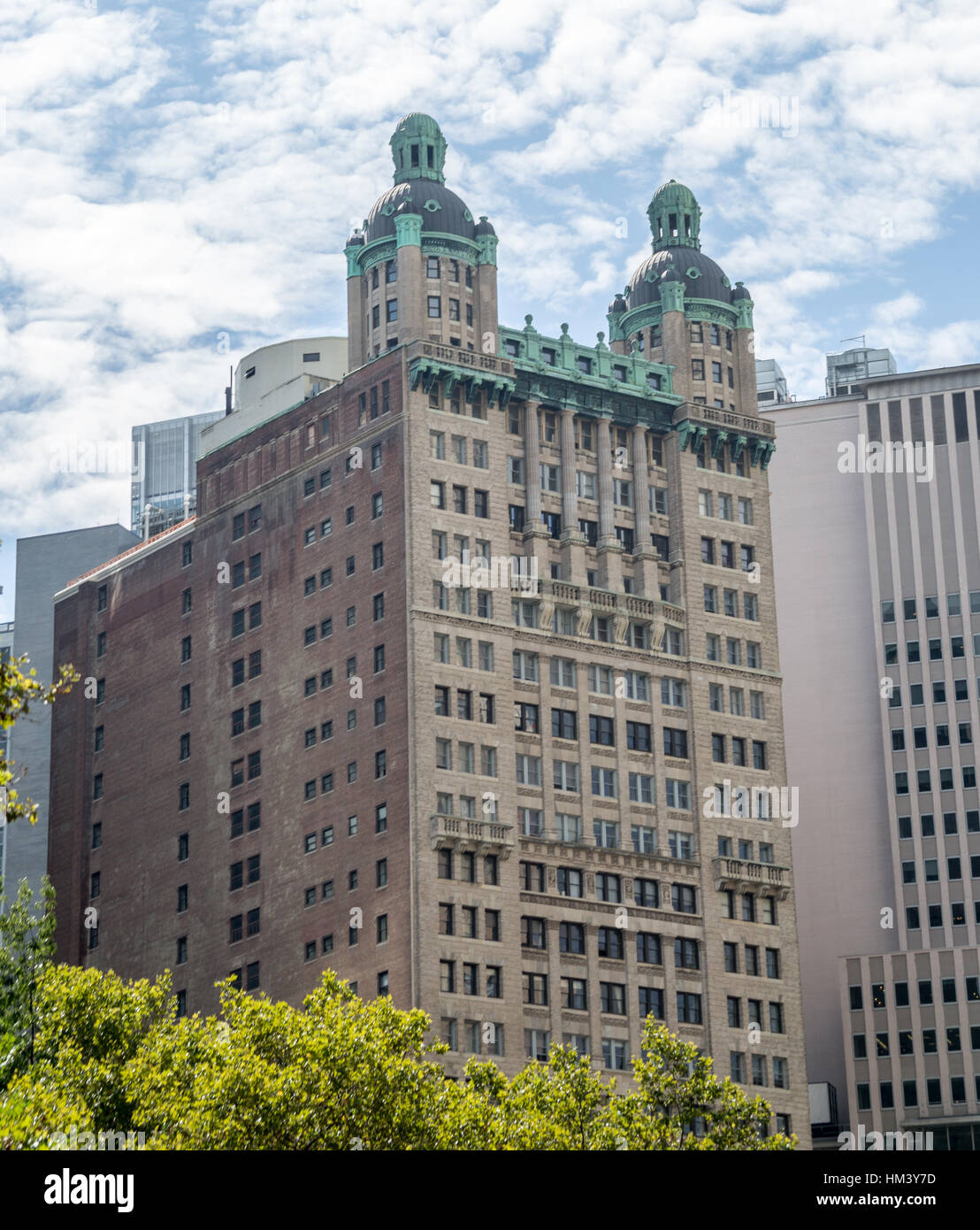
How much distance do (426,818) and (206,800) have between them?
83.5 ft

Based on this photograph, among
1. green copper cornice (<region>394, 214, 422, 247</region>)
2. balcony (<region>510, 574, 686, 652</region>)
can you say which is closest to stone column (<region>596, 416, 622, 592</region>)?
balcony (<region>510, 574, 686, 652</region>)

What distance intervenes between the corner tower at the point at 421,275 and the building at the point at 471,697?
9.7 inches

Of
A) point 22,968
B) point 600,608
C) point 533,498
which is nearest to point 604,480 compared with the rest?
point 533,498

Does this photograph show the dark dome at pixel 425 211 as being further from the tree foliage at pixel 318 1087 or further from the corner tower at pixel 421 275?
the tree foliage at pixel 318 1087

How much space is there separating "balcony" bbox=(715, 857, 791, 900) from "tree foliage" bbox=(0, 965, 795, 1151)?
35038 mm

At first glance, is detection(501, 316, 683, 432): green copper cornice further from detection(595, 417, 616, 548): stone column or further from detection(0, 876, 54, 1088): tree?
detection(0, 876, 54, 1088): tree

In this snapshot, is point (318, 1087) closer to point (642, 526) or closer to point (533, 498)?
point (533, 498)

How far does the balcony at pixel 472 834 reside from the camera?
13775cm

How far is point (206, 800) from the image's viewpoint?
518 feet

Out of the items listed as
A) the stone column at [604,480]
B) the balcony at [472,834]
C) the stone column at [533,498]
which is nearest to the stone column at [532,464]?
the stone column at [533,498]

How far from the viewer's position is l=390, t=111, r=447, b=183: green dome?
162125 mm

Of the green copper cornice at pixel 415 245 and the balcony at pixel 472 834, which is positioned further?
the green copper cornice at pixel 415 245

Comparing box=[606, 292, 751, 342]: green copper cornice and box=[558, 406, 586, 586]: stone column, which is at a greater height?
box=[606, 292, 751, 342]: green copper cornice
